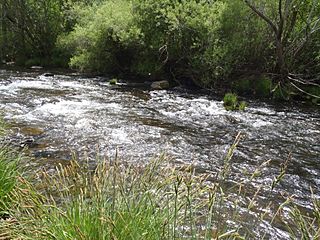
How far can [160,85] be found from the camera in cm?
1827

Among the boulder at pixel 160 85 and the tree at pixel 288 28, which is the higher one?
the tree at pixel 288 28

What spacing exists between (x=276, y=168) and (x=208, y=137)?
260 cm

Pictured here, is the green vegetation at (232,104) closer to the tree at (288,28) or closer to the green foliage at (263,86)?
the green foliage at (263,86)

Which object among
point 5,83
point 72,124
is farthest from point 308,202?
point 5,83

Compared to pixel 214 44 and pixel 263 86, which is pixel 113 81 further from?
pixel 263 86

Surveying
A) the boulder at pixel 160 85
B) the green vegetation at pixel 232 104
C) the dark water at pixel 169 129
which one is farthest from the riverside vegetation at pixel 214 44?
the green vegetation at pixel 232 104

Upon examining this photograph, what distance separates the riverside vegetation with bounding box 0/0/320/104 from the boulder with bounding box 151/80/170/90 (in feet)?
3.33

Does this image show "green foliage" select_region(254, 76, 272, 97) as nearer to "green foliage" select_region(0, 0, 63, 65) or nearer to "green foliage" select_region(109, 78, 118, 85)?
"green foliage" select_region(109, 78, 118, 85)

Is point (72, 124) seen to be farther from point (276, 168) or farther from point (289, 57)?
point (289, 57)

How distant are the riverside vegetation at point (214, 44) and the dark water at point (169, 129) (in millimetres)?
2005

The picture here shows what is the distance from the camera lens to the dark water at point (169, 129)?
26.9 feet

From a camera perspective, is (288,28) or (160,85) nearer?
(288,28)

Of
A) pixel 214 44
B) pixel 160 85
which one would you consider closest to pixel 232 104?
pixel 214 44

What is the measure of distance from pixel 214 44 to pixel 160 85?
3.22 metres
